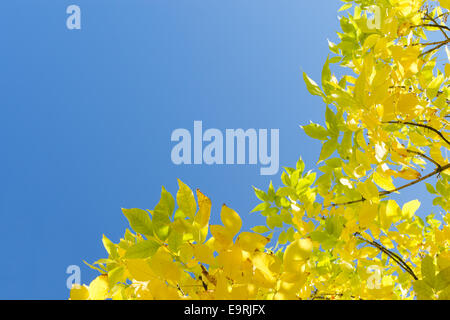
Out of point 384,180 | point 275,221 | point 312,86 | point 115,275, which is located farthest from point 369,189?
point 115,275

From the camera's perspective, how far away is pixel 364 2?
1419 mm

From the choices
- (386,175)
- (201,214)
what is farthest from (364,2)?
(201,214)

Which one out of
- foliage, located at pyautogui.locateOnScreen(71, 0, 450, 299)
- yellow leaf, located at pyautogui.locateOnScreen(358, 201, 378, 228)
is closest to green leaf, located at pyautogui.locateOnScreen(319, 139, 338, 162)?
foliage, located at pyautogui.locateOnScreen(71, 0, 450, 299)

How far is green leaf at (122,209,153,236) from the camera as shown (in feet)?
1.99

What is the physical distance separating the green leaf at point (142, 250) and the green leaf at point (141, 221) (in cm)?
2

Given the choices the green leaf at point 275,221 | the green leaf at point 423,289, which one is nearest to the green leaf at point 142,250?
the green leaf at point 423,289

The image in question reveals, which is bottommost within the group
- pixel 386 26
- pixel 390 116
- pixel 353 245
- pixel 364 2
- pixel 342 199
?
pixel 353 245

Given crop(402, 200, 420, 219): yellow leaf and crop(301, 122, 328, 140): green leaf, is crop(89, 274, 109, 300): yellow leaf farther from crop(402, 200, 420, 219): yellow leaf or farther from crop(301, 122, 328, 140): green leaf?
crop(402, 200, 420, 219): yellow leaf

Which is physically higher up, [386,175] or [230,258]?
[386,175]

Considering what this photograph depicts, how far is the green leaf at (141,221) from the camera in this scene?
605 millimetres

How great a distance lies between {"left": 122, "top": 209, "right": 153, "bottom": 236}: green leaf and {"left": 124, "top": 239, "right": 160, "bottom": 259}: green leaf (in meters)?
0.02
